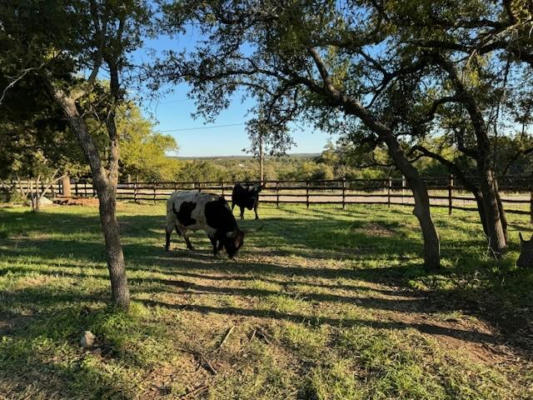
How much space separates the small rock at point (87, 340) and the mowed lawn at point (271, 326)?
0.07 metres

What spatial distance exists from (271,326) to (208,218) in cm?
403

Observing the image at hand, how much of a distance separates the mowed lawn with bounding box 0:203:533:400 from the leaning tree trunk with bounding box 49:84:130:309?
316 mm

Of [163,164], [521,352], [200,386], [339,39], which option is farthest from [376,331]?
[163,164]

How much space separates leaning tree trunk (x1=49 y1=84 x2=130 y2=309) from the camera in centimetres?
449

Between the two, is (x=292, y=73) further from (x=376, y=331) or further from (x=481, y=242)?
(x=481, y=242)

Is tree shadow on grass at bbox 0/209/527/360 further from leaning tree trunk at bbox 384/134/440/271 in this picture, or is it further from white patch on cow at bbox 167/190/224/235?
white patch on cow at bbox 167/190/224/235

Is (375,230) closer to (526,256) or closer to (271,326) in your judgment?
(526,256)

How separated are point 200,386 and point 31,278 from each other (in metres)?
4.41

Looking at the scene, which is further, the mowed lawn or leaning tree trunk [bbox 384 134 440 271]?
leaning tree trunk [bbox 384 134 440 271]

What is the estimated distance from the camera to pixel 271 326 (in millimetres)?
4559

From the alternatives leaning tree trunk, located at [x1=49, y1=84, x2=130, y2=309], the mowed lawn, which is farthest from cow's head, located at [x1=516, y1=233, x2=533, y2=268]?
leaning tree trunk, located at [x1=49, y1=84, x2=130, y2=309]

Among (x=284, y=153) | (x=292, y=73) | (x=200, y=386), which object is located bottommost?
(x=200, y=386)

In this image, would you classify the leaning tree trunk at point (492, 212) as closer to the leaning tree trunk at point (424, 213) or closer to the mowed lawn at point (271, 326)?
the mowed lawn at point (271, 326)

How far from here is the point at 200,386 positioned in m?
3.40
